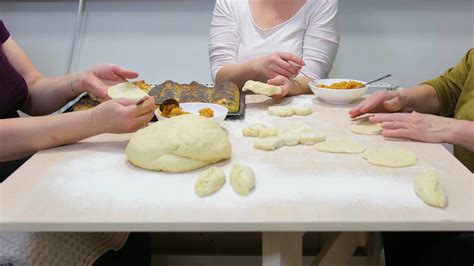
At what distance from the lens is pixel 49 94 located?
1.55 meters

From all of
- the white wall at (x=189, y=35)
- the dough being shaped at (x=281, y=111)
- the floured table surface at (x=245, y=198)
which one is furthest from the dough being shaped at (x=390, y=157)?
the white wall at (x=189, y=35)

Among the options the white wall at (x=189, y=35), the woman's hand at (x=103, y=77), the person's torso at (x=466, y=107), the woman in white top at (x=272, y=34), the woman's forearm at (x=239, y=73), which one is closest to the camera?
the person's torso at (x=466, y=107)

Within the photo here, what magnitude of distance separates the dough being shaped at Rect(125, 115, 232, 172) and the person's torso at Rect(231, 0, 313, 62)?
34.9 inches

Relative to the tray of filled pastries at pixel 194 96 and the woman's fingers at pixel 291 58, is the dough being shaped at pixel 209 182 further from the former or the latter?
the woman's fingers at pixel 291 58

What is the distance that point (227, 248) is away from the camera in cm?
186

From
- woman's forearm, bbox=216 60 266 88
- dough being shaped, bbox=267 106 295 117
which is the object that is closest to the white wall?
woman's forearm, bbox=216 60 266 88

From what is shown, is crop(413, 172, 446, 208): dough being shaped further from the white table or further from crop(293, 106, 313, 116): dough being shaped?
crop(293, 106, 313, 116): dough being shaped

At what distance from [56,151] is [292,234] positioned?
23.3 inches

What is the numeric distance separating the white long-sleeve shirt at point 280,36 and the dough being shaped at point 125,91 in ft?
1.96

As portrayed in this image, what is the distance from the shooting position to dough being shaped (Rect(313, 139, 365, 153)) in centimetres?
107

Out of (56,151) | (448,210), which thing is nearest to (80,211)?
(56,151)

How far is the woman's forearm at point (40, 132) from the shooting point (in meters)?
1.09

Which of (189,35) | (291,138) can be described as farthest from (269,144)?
(189,35)

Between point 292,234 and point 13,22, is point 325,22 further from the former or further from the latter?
point 13,22
